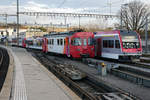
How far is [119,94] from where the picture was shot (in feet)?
33.6

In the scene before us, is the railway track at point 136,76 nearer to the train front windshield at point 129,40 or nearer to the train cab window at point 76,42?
the train front windshield at point 129,40

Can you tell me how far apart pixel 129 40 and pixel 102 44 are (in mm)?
3925

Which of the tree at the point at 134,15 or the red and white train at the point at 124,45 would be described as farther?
the tree at the point at 134,15

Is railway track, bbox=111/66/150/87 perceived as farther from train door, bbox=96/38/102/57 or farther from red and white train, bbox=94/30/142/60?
train door, bbox=96/38/102/57

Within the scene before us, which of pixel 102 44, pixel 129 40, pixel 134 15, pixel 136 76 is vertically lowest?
pixel 136 76

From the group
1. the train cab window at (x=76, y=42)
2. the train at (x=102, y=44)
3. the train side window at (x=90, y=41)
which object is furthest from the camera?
the train side window at (x=90, y=41)

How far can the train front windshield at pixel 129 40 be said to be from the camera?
2191 cm

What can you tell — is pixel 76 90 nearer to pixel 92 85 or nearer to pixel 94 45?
pixel 92 85

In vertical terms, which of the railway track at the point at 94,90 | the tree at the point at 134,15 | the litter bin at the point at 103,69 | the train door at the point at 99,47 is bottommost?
the railway track at the point at 94,90

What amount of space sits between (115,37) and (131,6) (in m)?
37.0

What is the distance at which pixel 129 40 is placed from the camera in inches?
870

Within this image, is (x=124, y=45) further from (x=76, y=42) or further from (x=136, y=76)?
(x=136, y=76)

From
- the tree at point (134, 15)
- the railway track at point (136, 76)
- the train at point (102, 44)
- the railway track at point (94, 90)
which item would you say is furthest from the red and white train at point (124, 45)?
the tree at point (134, 15)

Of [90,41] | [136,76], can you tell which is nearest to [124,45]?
[90,41]
